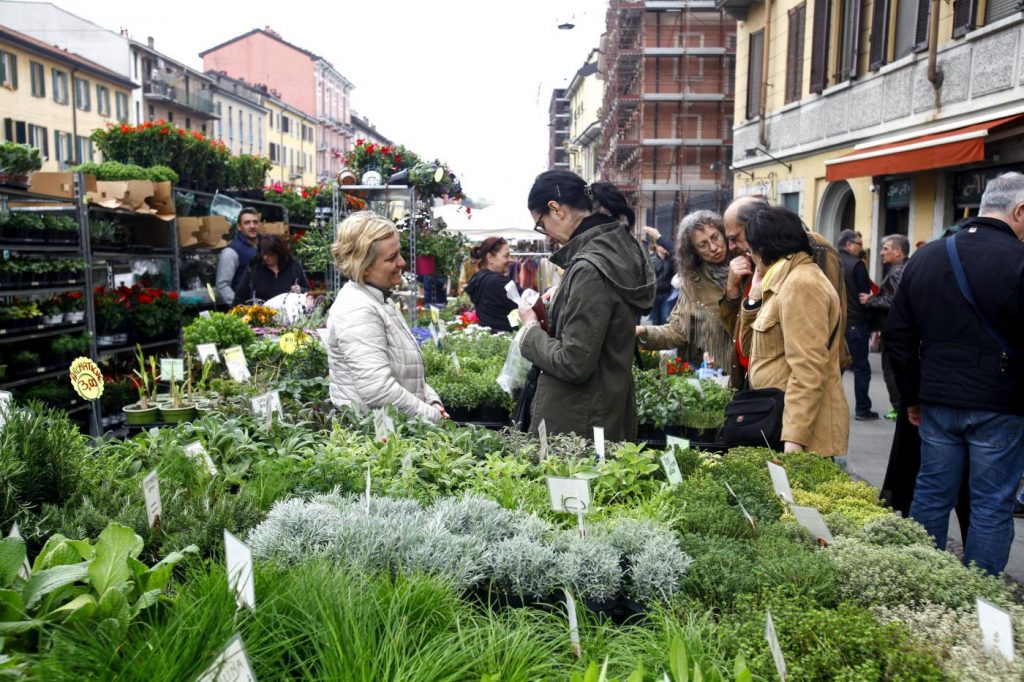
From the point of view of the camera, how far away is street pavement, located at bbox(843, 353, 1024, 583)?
4.58 metres

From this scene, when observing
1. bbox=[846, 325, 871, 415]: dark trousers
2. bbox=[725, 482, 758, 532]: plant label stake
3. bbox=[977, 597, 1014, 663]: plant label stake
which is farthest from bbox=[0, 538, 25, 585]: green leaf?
bbox=[846, 325, 871, 415]: dark trousers

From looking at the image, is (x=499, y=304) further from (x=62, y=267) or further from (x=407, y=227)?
(x=62, y=267)

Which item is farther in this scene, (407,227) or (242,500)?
(407,227)

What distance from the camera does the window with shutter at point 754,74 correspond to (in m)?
19.1

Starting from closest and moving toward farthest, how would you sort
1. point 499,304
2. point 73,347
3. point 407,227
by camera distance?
point 73,347 → point 499,304 → point 407,227

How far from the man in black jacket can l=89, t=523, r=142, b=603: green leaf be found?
127 inches

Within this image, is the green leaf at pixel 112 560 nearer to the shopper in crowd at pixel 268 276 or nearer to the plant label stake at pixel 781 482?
the plant label stake at pixel 781 482

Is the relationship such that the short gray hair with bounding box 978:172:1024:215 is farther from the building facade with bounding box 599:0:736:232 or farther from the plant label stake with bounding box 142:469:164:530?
the building facade with bounding box 599:0:736:232

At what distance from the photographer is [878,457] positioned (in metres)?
7.02

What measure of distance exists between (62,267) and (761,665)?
6549mm

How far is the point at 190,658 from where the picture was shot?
146cm

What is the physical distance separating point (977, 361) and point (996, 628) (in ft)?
6.80

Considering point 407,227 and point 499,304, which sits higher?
point 407,227

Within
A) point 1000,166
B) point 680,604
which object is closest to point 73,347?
point 680,604
